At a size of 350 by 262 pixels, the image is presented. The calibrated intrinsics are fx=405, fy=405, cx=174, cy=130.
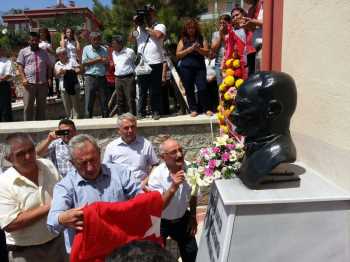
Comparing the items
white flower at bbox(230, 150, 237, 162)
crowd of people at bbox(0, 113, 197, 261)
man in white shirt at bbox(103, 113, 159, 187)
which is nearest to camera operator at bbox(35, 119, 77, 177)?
man in white shirt at bbox(103, 113, 159, 187)

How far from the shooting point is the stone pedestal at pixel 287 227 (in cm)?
230

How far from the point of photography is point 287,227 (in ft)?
7.59

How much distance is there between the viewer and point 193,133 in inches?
229

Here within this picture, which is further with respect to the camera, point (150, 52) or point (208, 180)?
point (150, 52)

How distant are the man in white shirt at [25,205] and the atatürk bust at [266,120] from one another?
145 centimetres

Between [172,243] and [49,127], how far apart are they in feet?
7.87

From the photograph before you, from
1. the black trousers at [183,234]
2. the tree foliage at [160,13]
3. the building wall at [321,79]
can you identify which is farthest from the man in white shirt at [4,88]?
the building wall at [321,79]

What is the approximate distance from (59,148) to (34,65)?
323 cm

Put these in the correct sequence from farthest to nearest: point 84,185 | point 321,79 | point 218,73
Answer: point 218,73 → point 321,79 → point 84,185

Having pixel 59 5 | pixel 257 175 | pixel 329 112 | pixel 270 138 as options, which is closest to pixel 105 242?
pixel 257 175

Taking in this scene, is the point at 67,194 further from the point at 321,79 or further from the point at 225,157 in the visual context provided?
the point at 321,79

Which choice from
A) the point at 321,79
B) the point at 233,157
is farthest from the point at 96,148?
the point at 321,79

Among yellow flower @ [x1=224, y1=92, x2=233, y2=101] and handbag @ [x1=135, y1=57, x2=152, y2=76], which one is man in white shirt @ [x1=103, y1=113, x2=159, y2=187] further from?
handbag @ [x1=135, y1=57, x2=152, y2=76]

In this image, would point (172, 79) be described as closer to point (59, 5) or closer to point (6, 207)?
point (6, 207)
